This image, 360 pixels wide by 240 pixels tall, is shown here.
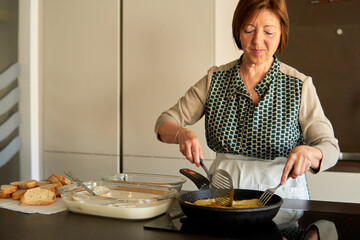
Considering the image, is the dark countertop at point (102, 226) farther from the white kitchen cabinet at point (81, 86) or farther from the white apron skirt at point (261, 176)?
the white kitchen cabinet at point (81, 86)

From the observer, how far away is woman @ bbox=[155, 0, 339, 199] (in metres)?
1.45

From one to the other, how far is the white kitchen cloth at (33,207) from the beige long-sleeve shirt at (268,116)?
0.53 meters

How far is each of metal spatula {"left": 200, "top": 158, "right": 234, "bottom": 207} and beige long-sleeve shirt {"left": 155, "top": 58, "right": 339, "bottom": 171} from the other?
43cm

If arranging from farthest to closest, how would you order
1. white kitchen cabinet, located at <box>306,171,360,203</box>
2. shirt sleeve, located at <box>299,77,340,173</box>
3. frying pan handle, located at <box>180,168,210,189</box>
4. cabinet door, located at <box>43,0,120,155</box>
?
cabinet door, located at <box>43,0,120,155</box>
white kitchen cabinet, located at <box>306,171,360,203</box>
shirt sleeve, located at <box>299,77,340,173</box>
frying pan handle, located at <box>180,168,210,189</box>

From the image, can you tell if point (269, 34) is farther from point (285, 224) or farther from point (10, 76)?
point (10, 76)

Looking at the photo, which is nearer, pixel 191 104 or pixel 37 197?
pixel 37 197

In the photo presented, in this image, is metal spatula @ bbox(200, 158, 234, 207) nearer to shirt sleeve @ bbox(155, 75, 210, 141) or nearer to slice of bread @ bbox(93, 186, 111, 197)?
slice of bread @ bbox(93, 186, 111, 197)

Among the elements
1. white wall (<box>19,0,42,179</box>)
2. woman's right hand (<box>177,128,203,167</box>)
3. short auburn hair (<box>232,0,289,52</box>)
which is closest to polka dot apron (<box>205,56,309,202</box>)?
short auburn hair (<box>232,0,289,52</box>)

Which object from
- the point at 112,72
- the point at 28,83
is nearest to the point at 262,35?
the point at 112,72

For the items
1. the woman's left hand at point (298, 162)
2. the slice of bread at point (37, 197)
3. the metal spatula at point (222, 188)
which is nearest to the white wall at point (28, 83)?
the slice of bread at point (37, 197)

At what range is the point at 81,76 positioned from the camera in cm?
270

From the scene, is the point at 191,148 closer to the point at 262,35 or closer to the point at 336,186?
the point at 262,35

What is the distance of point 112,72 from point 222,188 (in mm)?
1706

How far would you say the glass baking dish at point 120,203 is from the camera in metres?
0.98
